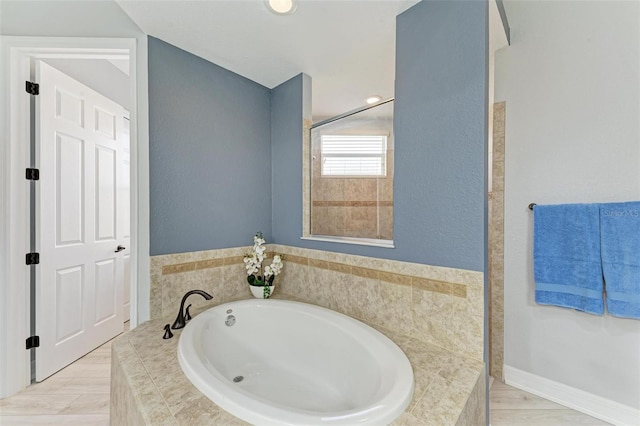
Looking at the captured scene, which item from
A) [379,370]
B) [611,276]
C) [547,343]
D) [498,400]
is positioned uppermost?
[611,276]

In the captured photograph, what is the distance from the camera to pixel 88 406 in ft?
5.26

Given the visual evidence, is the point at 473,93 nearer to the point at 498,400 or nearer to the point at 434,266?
the point at 434,266

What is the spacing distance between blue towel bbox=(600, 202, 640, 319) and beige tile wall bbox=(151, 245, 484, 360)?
0.84m

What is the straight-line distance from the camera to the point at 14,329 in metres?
1.69

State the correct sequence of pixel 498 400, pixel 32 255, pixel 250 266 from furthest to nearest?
1. pixel 250 266
2. pixel 32 255
3. pixel 498 400

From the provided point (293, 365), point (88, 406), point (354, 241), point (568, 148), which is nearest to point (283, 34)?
point (354, 241)

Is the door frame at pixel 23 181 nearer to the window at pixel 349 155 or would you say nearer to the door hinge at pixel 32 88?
the door hinge at pixel 32 88

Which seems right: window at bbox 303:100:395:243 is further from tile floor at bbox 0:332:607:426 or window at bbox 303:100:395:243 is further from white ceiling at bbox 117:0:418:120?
tile floor at bbox 0:332:607:426

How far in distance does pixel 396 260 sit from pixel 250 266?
1139 millimetres

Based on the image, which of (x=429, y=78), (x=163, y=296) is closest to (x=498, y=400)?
(x=429, y=78)

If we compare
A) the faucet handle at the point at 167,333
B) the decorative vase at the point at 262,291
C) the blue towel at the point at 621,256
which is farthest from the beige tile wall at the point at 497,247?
the faucet handle at the point at 167,333

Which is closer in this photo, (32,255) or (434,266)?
(434,266)

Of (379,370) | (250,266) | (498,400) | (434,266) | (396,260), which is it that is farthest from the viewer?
(250,266)

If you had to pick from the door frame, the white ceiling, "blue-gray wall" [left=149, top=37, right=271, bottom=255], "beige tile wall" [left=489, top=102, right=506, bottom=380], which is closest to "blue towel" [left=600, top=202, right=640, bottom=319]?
"beige tile wall" [left=489, top=102, right=506, bottom=380]
